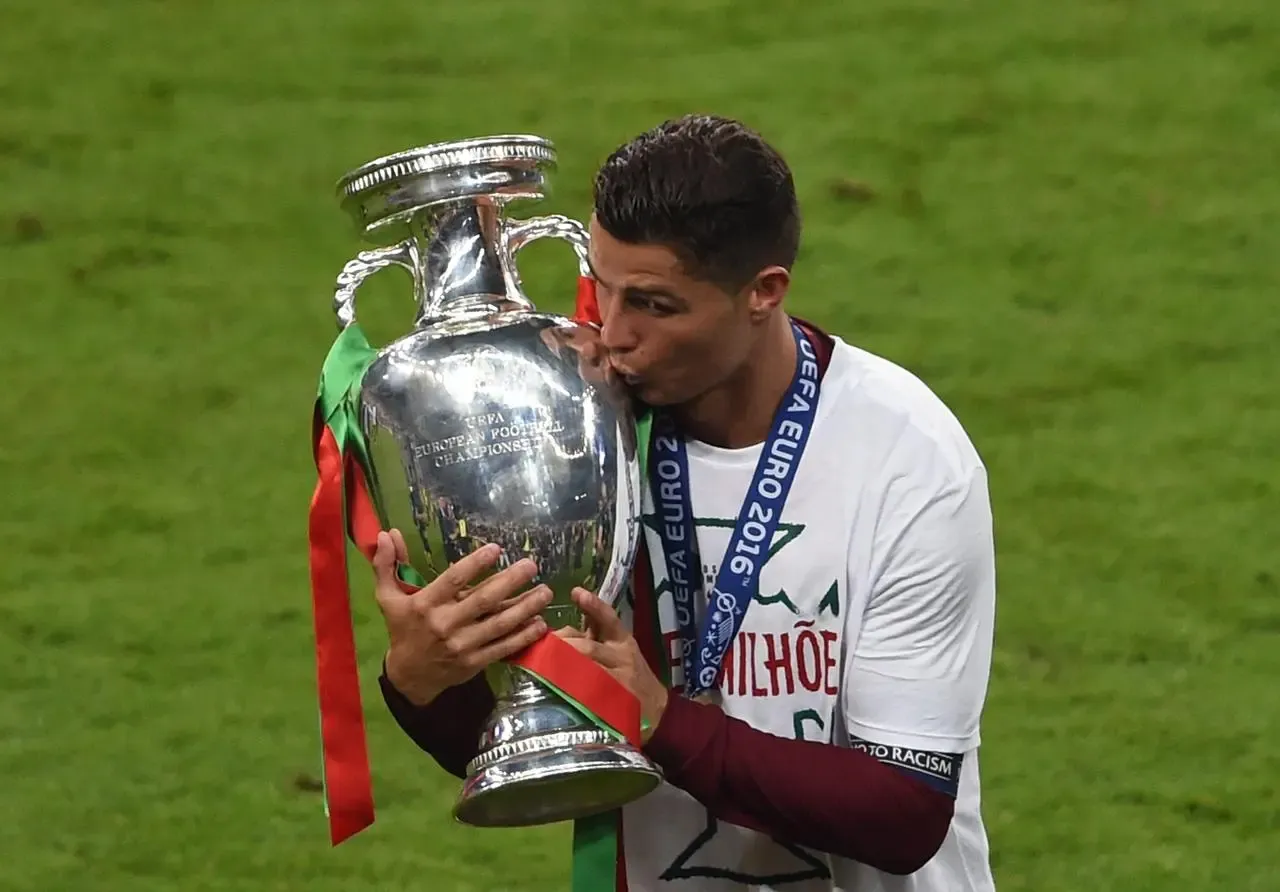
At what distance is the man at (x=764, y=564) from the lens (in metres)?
1.88

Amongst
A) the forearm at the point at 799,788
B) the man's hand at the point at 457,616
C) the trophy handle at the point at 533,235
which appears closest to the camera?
the man's hand at the point at 457,616

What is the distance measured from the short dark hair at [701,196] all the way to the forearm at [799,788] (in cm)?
45

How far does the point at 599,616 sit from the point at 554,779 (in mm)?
164

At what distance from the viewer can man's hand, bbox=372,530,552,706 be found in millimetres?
1790

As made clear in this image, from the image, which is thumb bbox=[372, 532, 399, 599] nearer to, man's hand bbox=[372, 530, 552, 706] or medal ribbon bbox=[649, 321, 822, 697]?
man's hand bbox=[372, 530, 552, 706]

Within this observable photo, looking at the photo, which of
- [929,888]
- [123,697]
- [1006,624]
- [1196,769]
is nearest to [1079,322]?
[1006,624]

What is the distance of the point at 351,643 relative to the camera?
80.9 inches

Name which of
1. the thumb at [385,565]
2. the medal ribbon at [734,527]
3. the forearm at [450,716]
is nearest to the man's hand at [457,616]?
the thumb at [385,565]

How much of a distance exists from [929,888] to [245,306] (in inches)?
128

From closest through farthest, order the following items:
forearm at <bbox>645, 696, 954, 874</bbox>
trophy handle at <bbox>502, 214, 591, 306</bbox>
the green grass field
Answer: forearm at <bbox>645, 696, 954, 874</bbox>, trophy handle at <bbox>502, 214, 591, 306</bbox>, the green grass field

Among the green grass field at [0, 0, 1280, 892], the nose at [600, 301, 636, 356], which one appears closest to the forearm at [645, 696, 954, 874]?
the nose at [600, 301, 636, 356]

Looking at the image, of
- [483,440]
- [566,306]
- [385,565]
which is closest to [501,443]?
[483,440]

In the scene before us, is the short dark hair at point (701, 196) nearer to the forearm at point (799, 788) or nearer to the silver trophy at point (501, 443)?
the silver trophy at point (501, 443)

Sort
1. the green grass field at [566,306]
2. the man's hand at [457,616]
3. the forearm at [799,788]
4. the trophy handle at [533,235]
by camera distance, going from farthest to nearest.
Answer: the green grass field at [566,306]
the trophy handle at [533,235]
the forearm at [799,788]
the man's hand at [457,616]
